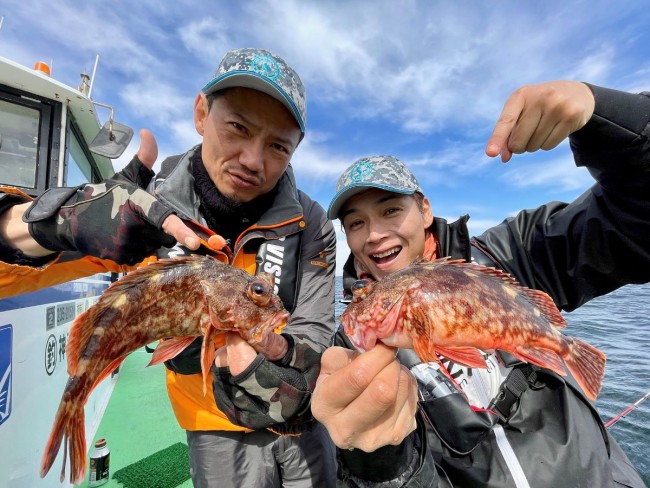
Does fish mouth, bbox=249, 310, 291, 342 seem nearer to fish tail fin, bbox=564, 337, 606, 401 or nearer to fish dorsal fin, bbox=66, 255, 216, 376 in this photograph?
fish dorsal fin, bbox=66, 255, 216, 376

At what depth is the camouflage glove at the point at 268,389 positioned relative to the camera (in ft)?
8.58

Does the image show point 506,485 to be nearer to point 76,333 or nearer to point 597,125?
point 597,125

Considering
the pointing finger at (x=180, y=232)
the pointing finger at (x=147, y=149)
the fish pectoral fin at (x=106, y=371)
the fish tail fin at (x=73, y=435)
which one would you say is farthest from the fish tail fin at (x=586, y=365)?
the pointing finger at (x=147, y=149)

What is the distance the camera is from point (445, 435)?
2842mm

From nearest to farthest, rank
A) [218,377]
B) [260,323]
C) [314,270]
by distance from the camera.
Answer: [260,323], [218,377], [314,270]

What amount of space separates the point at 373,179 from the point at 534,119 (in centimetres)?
167

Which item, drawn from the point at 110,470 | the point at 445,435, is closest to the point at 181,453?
the point at 110,470

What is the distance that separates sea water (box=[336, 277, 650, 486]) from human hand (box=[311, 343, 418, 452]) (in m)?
4.53

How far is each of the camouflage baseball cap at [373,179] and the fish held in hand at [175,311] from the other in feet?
4.71

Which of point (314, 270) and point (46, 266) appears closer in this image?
point (46, 266)

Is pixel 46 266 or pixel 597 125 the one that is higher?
pixel 597 125

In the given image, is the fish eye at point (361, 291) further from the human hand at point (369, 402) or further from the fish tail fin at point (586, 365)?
the fish tail fin at point (586, 365)

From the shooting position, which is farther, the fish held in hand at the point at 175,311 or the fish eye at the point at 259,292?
the fish eye at the point at 259,292

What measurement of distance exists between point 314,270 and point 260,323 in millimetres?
1198
